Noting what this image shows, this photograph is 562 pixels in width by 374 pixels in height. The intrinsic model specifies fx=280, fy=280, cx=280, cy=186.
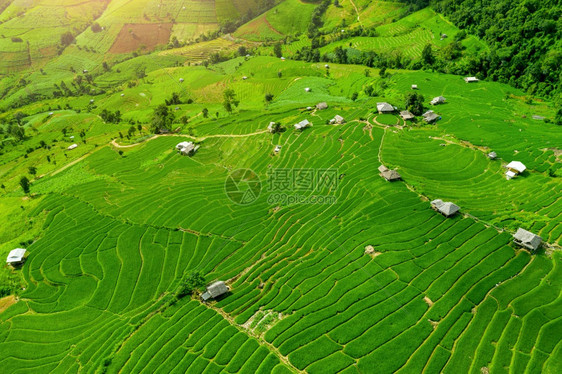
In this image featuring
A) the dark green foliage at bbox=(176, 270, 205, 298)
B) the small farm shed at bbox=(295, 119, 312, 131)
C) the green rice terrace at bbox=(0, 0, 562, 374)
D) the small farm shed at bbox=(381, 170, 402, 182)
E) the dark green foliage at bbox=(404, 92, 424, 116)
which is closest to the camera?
the green rice terrace at bbox=(0, 0, 562, 374)

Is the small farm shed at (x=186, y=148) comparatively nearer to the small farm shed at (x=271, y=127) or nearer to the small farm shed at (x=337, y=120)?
the small farm shed at (x=271, y=127)

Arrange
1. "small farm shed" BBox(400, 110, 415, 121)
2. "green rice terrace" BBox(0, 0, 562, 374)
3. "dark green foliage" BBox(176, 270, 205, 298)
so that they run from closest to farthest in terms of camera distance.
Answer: "green rice terrace" BBox(0, 0, 562, 374), "dark green foliage" BBox(176, 270, 205, 298), "small farm shed" BBox(400, 110, 415, 121)

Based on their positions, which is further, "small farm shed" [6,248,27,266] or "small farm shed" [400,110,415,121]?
"small farm shed" [400,110,415,121]

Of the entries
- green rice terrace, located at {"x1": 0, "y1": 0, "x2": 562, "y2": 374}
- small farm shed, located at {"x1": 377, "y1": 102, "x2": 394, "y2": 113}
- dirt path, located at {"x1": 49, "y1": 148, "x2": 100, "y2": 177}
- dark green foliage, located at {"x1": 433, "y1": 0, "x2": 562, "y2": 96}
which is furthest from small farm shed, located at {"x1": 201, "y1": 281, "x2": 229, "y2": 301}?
dark green foliage, located at {"x1": 433, "y1": 0, "x2": 562, "y2": 96}

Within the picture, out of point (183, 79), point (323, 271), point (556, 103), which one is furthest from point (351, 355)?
point (183, 79)

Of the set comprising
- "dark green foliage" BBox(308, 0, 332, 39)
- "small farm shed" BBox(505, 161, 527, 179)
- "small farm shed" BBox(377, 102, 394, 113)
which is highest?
"dark green foliage" BBox(308, 0, 332, 39)

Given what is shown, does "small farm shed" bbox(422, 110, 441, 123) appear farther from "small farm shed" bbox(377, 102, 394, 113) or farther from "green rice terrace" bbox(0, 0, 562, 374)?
"small farm shed" bbox(377, 102, 394, 113)

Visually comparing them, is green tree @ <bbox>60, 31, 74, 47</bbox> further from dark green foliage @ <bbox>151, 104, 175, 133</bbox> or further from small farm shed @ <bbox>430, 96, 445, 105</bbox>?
small farm shed @ <bbox>430, 96, 445, 105</bbox>

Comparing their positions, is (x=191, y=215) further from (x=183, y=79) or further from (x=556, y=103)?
(x=183, y=79)

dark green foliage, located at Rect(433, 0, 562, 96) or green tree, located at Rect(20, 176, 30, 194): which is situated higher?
dark green foliage, located at Rect(433, 0, 562, 96)
